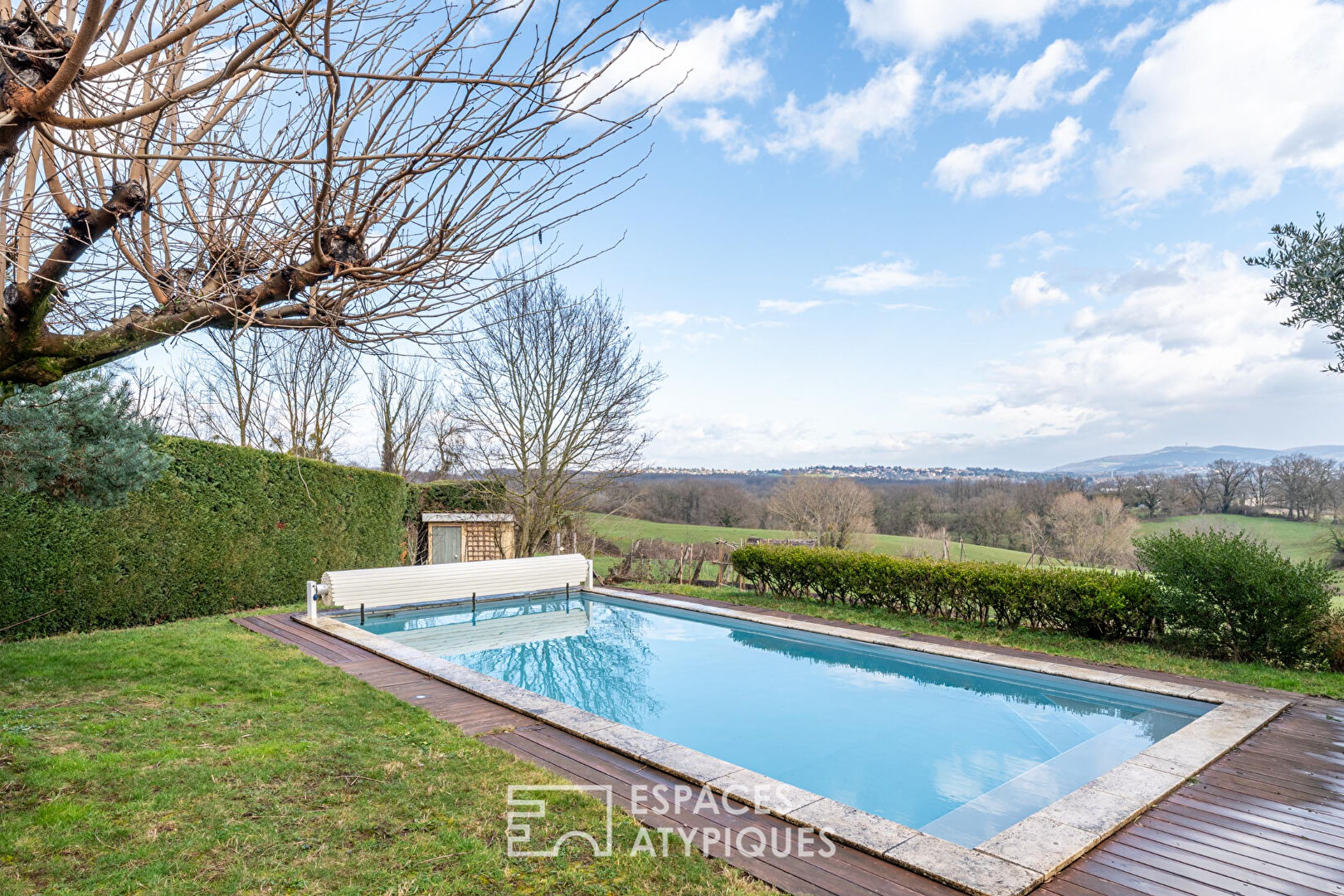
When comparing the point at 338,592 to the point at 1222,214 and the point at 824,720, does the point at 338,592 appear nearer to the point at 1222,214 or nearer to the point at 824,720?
the point at 824,720

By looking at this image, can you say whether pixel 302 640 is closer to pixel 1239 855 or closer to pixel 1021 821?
pixel 1021 821

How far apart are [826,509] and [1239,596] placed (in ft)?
68.6

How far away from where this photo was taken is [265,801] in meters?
3.31

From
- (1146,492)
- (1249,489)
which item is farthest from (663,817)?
(1146,492)

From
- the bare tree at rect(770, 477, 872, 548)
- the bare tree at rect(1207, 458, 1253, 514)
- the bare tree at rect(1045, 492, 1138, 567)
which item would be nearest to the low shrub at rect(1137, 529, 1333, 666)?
the bare tree at rect(1045, 492, 1138, 567)

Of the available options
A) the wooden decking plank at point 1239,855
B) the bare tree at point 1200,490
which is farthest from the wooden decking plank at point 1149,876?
the bare tree at point 1200,490

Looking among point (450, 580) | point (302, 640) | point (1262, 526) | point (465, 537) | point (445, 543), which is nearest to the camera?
point (302, 640)

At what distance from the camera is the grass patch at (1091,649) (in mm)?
6125

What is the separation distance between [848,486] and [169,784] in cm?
2774

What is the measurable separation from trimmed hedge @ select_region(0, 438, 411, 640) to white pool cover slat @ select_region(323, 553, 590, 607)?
1.21 meters

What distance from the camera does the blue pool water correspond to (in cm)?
462

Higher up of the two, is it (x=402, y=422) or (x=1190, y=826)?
(x=402, y=422)

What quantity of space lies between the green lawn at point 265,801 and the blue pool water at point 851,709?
2046 millimetres

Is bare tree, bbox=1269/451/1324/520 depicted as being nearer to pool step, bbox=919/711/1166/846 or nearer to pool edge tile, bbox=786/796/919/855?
pool step, bbox=919/711/1166/846
